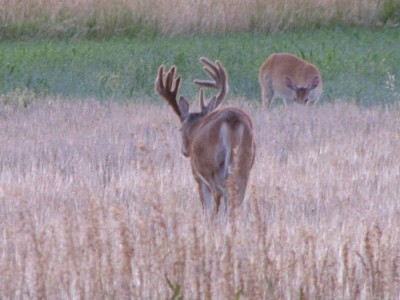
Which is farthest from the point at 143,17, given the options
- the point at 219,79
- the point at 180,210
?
the point at 180,210

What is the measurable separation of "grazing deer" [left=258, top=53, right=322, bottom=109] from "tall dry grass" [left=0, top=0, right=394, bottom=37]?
6.99 meters

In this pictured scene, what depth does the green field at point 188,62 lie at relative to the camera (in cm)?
1596

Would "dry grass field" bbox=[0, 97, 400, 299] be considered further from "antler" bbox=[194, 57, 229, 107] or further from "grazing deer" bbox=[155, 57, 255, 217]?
"antler" bbox=[194, 57, 229, 107]

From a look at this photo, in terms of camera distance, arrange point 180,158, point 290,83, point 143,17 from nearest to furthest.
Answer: point 180,158 → point 290,83 → point 143,17

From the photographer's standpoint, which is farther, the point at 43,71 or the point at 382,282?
the point at 43,71

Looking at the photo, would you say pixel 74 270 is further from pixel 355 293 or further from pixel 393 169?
pixel 393 169

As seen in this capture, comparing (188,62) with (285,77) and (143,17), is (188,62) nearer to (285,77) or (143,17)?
(285,77)

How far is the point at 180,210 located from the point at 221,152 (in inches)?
22.4

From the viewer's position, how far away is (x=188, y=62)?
60.5 feet

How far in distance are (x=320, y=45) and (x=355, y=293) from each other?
15.6 m

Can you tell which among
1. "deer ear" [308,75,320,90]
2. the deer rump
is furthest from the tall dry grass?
the deer rump

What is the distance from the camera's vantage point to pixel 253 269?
18.7 feet

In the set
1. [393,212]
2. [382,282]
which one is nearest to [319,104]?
[393,212]

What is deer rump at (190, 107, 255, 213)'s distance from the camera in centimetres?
781
